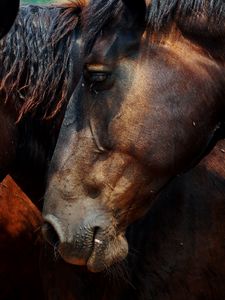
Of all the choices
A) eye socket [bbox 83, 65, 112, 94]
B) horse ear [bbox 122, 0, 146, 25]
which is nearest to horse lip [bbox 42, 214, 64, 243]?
eye socket [bbox 83, 65, 112, 94]

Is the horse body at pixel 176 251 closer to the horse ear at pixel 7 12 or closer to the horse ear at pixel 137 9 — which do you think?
the horse ear at pixel 137 9

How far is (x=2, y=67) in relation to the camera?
2941 mm

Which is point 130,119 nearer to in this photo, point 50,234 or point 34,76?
point 50,234

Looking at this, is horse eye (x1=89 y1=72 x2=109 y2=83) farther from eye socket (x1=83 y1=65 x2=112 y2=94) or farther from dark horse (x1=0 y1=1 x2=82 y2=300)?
dark horse (x1=0 y1=1 x2=82 y2=300)

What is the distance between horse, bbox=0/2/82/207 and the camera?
9.64 feet

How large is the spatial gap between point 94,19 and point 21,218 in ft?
4.24

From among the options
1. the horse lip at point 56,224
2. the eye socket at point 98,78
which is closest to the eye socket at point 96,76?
the eye socket at point 98,78

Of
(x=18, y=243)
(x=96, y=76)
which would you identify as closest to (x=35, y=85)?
(x=96, y=76)

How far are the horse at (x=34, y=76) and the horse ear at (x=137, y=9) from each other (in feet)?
1.74

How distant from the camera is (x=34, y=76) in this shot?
9.72 feet

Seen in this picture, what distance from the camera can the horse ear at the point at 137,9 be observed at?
2.42 meters

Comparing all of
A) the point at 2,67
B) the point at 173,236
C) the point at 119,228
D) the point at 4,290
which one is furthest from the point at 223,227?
the point at 4,290

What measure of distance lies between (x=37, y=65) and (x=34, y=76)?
0.15 feet

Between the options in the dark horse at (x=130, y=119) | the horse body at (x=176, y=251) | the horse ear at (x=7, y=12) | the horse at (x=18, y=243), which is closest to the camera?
the dark horse at (x=130, y=119)
